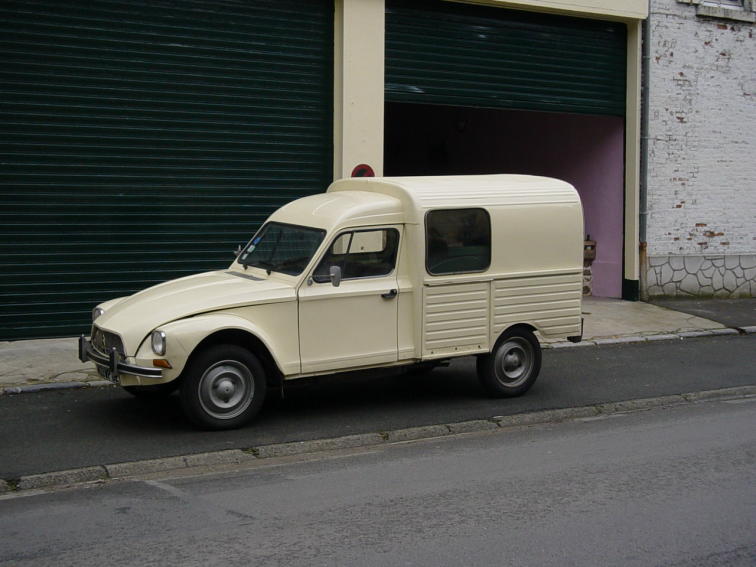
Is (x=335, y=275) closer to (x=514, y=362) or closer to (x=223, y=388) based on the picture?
(x=223, y=388)

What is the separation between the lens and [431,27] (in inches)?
560

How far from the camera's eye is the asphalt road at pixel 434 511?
5230 mm

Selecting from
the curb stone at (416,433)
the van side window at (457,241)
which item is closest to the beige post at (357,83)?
the van side window at (457,241)

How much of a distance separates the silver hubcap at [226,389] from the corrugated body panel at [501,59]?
6.94 m

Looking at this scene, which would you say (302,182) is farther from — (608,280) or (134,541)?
(134,541)

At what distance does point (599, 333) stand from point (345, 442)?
6.30 m

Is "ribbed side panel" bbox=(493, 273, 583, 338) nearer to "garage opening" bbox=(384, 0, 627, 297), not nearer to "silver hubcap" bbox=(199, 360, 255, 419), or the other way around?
"silver hubcap" bbox=(199, 360, 255, 419)

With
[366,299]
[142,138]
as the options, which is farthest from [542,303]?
[142,138]

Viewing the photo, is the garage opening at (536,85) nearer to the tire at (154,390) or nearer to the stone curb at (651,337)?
the stone curb at (651,337)

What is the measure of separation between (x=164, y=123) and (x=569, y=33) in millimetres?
6926

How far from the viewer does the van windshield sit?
8.52 m

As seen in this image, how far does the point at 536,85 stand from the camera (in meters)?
15.3

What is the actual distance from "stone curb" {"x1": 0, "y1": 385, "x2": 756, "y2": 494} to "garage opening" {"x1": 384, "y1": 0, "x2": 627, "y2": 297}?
6427mm

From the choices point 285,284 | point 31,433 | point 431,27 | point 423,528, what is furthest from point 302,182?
point 423,528
